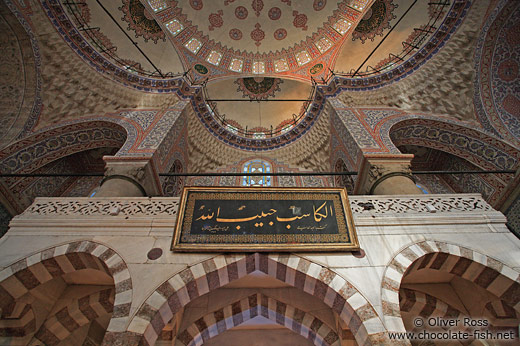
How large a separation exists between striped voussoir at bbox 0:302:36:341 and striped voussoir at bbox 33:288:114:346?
216mm

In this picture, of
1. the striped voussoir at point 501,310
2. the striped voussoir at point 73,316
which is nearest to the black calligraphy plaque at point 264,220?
the striped voussoir at point 73,316

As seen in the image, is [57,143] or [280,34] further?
[280,34]

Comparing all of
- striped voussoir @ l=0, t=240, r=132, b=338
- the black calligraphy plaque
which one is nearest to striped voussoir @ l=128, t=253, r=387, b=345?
the black calligraphy plaque

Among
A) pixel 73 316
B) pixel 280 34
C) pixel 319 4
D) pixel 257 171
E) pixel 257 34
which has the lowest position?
pixel 73 316

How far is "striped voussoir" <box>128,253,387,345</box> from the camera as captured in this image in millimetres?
2852

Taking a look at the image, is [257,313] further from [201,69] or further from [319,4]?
[319,4]

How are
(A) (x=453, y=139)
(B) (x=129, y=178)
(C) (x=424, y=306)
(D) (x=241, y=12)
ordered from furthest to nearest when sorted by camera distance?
(D) (x=241, y=12), (A) (x=453, y=139), (B) (x=129, y=178), (C) (x=424, y=306)

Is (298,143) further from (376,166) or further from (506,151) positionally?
(506,151)

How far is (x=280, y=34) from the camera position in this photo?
11.4 meters

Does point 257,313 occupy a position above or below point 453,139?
below

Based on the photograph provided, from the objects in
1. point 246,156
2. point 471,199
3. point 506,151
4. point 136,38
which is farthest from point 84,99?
point 506,151

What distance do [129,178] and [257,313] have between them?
10.9 ft

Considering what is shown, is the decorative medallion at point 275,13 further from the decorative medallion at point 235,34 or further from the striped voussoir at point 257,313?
the striped voussoir at point 257,313

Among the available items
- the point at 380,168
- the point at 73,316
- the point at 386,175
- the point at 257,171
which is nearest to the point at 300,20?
the point at 257,171
